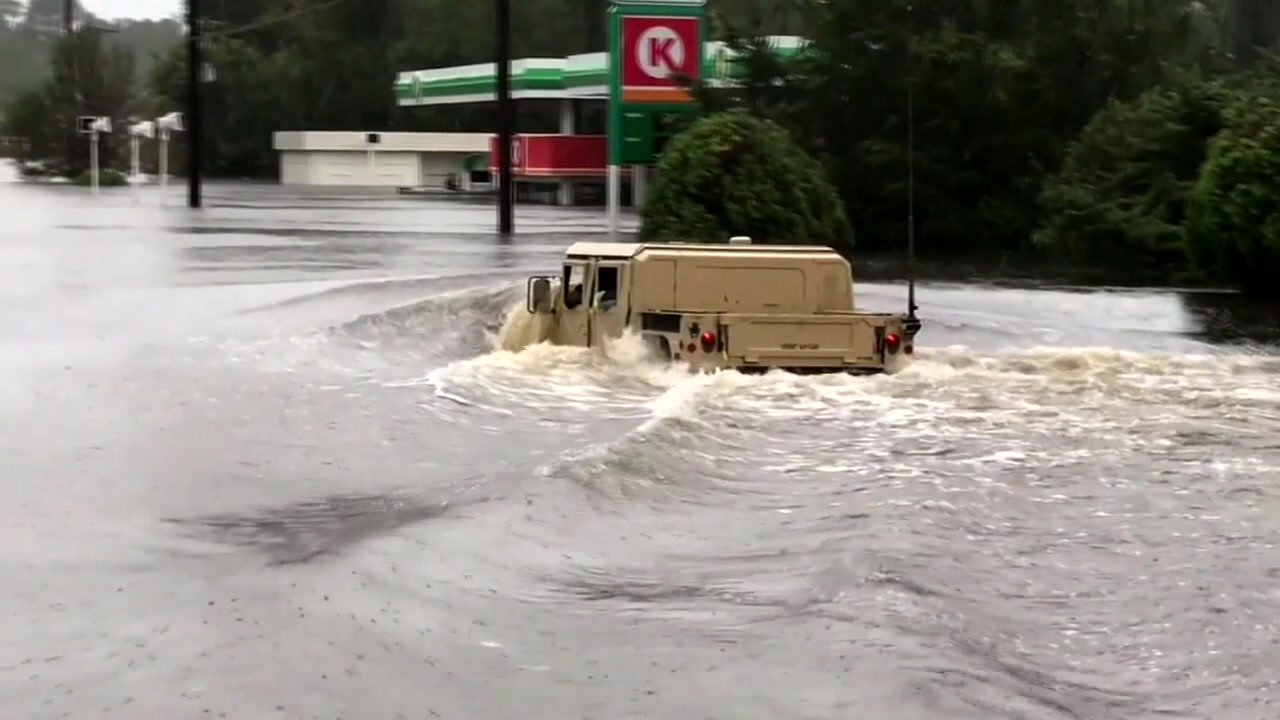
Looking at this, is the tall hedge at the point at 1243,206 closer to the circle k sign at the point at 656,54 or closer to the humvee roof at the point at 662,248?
the humvee roof at the point at 662,248

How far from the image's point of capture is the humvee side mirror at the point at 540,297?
17609 millimetres

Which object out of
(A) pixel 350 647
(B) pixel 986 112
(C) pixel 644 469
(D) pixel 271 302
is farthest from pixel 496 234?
(A) pixel 350 647

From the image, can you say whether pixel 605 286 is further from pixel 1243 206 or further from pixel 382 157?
pixel 382 157

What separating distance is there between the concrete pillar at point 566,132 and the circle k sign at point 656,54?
3930cm

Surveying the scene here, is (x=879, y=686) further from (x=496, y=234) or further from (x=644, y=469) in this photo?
(x=496, y=234)

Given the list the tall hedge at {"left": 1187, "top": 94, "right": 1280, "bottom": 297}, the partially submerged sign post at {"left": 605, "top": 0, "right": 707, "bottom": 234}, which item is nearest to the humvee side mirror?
the tall hedge at {"left": 1187, "top": 94, "right": 1280, "bottom": 297}

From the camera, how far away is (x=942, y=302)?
24125 mm

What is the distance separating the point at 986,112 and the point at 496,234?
35.5 ft

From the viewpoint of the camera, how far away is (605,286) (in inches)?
669

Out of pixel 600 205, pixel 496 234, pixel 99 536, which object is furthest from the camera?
pixel 600 205

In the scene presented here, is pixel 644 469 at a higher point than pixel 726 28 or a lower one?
lower

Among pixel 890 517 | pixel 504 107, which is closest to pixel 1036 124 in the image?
pixel 504 107

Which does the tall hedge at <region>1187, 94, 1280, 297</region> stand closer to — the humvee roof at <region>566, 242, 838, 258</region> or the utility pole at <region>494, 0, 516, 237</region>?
the humvee roof at <region>566, 242, 838, 258</region>

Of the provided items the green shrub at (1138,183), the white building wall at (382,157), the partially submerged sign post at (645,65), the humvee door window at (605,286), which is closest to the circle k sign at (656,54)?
the partially submerged sign post at (645,65)
